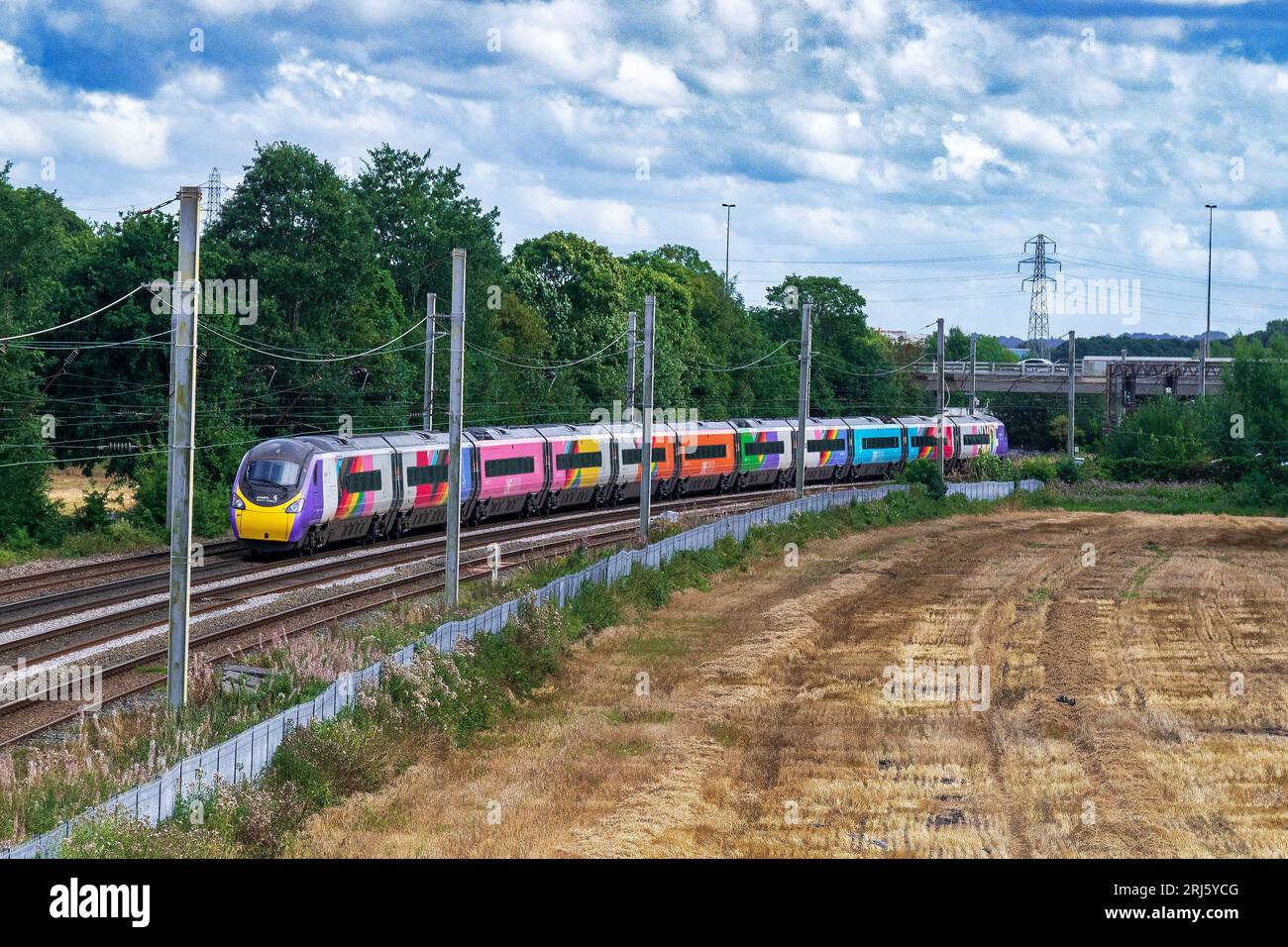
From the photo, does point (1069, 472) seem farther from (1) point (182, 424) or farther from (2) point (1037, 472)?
(1) point (182, 424)

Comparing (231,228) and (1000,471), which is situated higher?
(231,228)

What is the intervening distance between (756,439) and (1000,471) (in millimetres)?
14798

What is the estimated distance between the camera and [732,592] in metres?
36.0

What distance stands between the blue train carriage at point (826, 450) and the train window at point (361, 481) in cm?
3030

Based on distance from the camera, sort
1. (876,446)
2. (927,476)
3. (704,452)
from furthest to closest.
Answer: (876,446) → (927,476) → (704,452)

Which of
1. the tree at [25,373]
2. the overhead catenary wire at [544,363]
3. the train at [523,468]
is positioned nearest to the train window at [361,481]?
the train at [523,468]

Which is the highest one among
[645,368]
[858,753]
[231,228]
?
[231,228]

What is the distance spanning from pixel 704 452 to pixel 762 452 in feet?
17.0

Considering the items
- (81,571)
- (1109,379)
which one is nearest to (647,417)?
(81,571)

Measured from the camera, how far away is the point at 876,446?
72.9 metres

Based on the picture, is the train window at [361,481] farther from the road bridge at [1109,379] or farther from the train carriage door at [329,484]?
the road bridge at [1109,379]

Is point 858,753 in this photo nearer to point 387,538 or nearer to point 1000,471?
point 387,538

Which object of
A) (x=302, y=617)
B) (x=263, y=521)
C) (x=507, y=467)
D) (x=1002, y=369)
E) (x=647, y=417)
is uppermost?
(x=1002, y=369)
